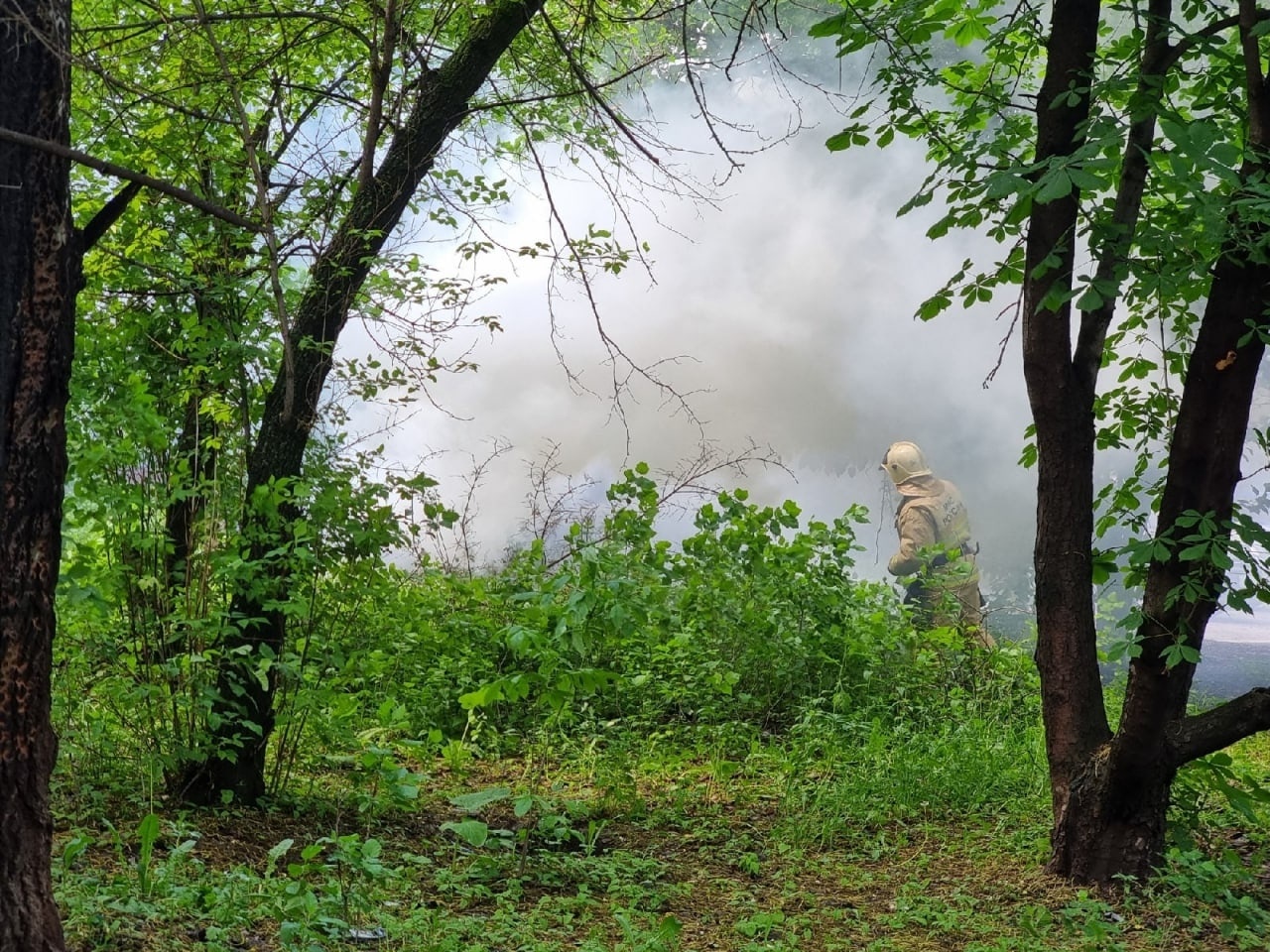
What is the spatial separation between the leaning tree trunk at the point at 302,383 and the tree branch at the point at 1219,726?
2.83 metres

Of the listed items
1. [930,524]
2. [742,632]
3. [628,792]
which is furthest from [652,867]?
[930,524]

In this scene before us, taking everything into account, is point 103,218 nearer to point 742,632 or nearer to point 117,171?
point 117,171

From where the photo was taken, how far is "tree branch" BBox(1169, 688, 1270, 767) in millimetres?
3258

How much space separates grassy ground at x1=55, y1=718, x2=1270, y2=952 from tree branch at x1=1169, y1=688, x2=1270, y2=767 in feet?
1.16

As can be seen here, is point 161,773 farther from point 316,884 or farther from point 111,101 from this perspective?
point 111,101

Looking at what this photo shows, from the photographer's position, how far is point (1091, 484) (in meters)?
3.54

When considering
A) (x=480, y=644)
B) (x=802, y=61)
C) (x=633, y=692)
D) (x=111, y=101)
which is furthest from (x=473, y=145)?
(x=802, y=61)

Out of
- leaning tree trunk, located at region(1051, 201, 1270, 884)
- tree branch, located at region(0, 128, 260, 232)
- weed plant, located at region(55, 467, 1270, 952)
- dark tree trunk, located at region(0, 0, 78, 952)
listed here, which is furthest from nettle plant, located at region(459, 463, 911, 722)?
tree branch, located at region(0, 128, 260, 232)

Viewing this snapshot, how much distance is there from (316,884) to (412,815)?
45.1 inches

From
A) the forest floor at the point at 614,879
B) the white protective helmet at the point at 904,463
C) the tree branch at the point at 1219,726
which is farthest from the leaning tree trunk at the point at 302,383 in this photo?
the white protective helmet at the point at 904,463

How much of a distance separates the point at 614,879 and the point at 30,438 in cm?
225

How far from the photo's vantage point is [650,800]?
4.78 m

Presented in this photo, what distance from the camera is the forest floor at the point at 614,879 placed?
2.75 metres

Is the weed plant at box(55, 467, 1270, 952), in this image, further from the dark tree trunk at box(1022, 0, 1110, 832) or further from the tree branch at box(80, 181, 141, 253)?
the tree branch at box(80, 181, 141, 253)
